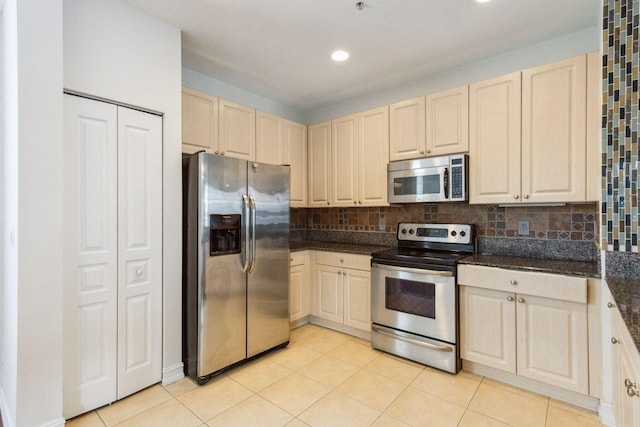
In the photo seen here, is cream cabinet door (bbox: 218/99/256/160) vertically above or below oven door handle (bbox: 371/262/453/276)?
above

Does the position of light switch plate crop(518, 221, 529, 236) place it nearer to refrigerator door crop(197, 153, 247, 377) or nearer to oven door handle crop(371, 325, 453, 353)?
oven door handle crop(371, 325, 453, 353)

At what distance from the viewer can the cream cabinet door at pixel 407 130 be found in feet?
9.52

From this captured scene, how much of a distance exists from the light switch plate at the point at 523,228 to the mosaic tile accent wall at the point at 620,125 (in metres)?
0.82

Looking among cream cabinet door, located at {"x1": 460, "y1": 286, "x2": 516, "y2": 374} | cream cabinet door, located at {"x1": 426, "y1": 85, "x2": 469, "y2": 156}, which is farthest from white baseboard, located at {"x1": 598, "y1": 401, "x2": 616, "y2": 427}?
cream cabinet door, located at {"x1": 426, "y1": 85, "x2": 469, "y2": 156}

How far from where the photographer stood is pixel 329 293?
10.9 ft

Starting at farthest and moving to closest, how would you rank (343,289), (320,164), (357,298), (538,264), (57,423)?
1. (320,164)
2. (343,289)
3. (357,298)
4. (538,264)
5. (57,423)

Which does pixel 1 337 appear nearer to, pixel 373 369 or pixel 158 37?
pixel 158 37

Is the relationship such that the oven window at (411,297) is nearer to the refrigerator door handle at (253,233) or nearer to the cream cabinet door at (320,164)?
the refrigerator door handle at (253,233)

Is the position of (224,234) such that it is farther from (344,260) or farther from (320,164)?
(320,164)

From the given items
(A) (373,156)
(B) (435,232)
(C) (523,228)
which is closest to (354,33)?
(A) (373,156)

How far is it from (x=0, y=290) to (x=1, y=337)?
1.08 ft

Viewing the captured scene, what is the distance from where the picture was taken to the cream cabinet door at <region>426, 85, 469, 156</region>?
2.65m

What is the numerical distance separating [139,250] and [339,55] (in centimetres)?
225

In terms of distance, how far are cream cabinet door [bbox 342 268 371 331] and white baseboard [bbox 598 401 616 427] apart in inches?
66.2
